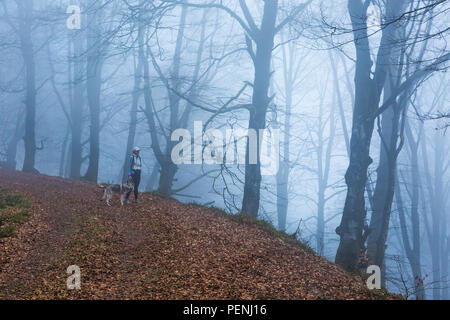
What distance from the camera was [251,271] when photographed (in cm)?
648

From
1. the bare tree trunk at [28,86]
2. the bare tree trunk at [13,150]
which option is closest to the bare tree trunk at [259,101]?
the bare tree trunk at [28,86]

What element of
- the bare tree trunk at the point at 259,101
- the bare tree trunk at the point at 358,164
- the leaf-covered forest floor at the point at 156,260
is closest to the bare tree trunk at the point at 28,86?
the leaf-covered forest floor at the point at 156,260

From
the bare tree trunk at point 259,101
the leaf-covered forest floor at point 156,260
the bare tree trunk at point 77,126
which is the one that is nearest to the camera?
the leaf-covered forest floor at point 156,260

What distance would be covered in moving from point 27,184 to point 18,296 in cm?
1059

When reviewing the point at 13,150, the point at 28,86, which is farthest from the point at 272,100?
the point at 13,150

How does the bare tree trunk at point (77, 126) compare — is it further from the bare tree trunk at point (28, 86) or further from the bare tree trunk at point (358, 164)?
the bare tree trunk at point (358, 164)

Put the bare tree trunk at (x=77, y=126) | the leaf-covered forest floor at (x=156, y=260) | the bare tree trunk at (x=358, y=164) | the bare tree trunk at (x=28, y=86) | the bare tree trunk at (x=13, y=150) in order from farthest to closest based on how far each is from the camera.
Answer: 1. the bare tree trunk at (x=13, y=150)
2. the bare tree trunk at (x=77, y=126)
3. the bare tree trunk at (x=28, y=86)
4. the bare tree trunk at (x=358, y=164)
5. the leaf-covered forest floor at (x=156, y=260)

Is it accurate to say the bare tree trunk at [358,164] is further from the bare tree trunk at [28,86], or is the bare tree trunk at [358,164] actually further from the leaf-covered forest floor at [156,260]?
the bare tree trunk at [28,86]

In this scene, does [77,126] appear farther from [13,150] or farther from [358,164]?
[358,164]

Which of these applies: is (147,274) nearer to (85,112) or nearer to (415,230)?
(415,230)

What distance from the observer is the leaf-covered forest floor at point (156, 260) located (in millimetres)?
5520

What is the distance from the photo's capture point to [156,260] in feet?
22.4

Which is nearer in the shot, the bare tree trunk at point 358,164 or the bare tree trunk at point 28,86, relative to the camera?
the bare tree trunk at point 358,164

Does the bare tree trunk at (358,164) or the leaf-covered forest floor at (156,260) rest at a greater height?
the bare tree trunk at (358,164)
